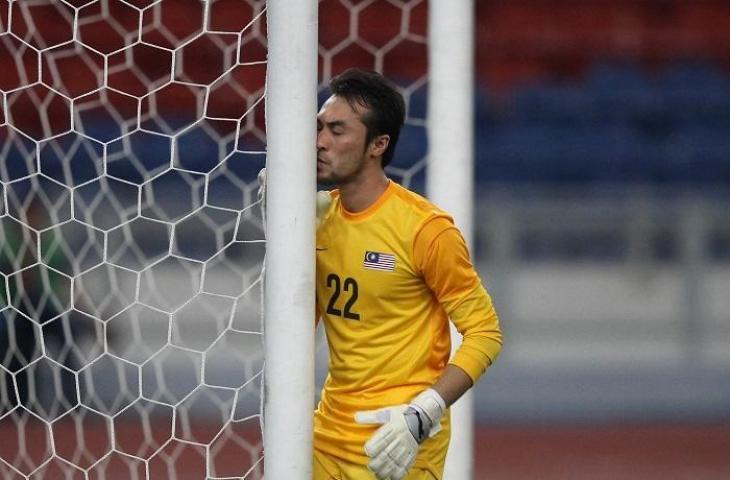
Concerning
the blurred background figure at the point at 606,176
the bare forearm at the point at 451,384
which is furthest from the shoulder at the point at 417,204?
the blurred background figure at the point at 606,176

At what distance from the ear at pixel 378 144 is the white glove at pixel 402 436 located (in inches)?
14.1

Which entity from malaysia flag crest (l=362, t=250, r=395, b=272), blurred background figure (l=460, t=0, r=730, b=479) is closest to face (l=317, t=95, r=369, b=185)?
malaysia flag crest (l=362, t=250, r=395, b=272)

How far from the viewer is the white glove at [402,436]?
1607 millimetres

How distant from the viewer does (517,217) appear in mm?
8578

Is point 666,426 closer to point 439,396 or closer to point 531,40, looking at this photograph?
point 531,40

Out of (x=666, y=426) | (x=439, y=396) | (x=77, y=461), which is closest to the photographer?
(x=439, y=396)

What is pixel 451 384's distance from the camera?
5.49ft

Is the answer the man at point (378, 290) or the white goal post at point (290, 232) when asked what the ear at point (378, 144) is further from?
the white goal post at point (290, 232)

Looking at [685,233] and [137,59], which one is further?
[685,233]

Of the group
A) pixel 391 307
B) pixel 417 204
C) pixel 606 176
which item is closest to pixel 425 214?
pixel 417 204

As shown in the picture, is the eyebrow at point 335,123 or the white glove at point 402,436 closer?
the white glove at point 402,436

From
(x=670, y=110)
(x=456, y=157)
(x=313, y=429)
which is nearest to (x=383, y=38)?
(x=670, y=110)

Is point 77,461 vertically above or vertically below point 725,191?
below

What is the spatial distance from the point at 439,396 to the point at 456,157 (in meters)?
0.55
